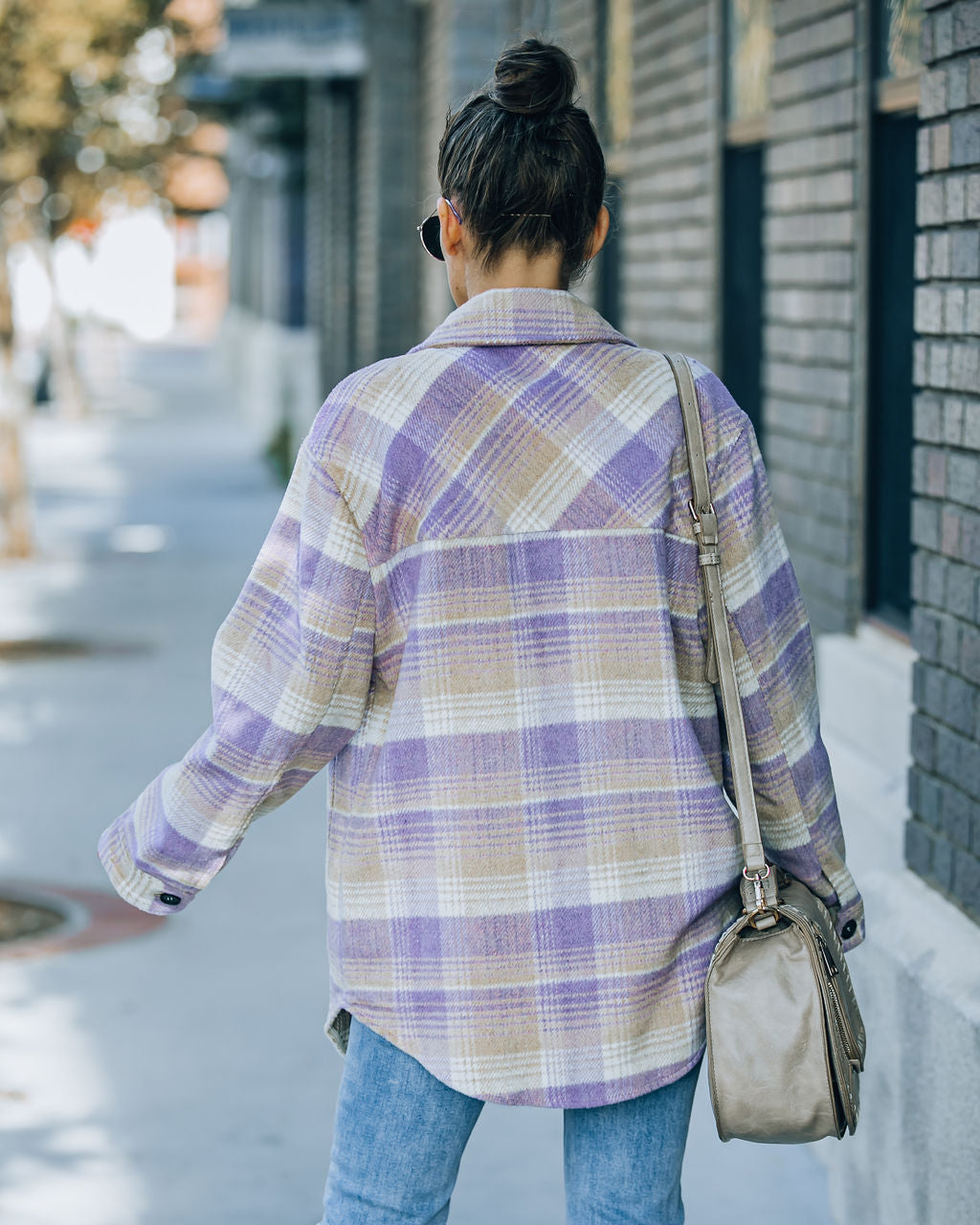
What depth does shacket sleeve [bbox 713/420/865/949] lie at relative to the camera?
225 centimetres

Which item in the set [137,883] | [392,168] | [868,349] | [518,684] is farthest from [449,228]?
[392,168]

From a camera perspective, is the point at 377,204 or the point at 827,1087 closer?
the point at 827,1087

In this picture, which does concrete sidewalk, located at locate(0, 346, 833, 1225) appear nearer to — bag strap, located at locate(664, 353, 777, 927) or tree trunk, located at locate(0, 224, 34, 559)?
bag strap, located at locate(664, 353, 777, 927)

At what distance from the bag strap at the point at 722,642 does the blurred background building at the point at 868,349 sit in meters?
0.39

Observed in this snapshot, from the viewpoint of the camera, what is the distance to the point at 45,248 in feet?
76.1

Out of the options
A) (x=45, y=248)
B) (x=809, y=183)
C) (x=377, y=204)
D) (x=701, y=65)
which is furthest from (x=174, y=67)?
(x=809, y=183)

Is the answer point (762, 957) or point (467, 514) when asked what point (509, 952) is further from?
point (467, 514)

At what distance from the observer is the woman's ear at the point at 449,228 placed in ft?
7.45

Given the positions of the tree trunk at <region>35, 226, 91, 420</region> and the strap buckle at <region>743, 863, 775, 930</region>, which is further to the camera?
the tree trunk at <region>35, 226, 91, 420</region>

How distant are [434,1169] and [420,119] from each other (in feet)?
44.6

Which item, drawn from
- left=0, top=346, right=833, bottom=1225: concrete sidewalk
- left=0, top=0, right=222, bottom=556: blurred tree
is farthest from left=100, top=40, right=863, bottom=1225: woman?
left=0, top=0, right=222, bottom=556: blurred tree

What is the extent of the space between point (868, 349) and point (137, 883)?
2924 millimetres

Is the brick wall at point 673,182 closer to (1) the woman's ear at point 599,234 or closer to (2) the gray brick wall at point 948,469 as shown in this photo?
(2) the gray brick wall at point 948,469

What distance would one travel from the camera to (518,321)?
2.24 m
